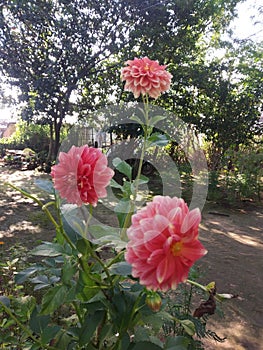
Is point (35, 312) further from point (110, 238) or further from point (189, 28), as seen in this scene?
point (189, 28)

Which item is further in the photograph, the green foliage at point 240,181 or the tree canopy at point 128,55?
the tree canopy at point 128,55

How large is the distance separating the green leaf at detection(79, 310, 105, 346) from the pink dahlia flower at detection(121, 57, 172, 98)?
1.35 feet

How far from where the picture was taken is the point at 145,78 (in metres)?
0.58

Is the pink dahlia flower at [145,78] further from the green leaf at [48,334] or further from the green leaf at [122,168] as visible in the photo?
the green leaf at [48,334]

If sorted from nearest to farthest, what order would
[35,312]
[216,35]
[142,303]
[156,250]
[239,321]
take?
[156,250], [142,303], [35,312], [239,321], [216,35]

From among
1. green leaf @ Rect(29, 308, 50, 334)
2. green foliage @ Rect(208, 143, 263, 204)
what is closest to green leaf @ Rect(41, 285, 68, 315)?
green leaf @ Rect(29, 308, 50, 334)

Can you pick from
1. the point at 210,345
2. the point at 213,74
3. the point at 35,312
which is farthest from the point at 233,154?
the point at 35,312

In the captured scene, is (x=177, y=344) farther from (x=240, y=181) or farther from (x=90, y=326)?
(x=240, y=181)

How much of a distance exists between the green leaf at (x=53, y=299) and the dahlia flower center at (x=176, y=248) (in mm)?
247

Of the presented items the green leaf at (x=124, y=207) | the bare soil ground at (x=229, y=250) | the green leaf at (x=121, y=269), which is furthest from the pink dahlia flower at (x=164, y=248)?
the bare soil ground at (x=229, y=250)

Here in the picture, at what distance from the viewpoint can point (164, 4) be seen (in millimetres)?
4859

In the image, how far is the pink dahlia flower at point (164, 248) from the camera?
33 cm

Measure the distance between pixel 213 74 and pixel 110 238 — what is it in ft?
17.6

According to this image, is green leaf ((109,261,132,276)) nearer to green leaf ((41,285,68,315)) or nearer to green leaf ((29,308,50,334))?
green leaf ((41,285,68,315))
